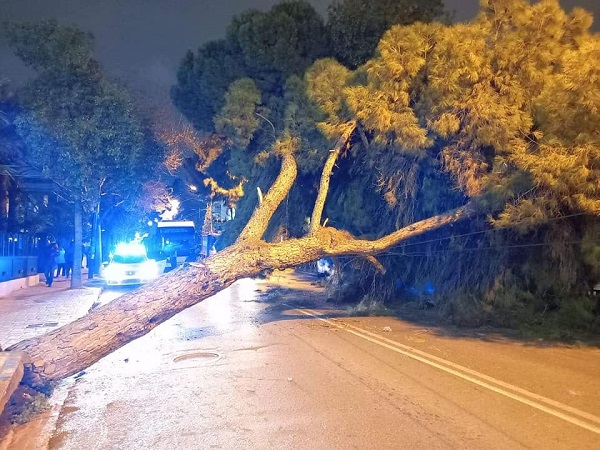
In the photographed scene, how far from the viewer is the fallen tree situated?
25.9 feet

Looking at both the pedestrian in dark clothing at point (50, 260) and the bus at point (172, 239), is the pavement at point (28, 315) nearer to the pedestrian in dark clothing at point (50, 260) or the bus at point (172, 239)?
the pedestrian in dark clothing at point (50, 260)

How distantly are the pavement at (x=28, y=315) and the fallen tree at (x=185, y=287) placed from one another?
44 cm

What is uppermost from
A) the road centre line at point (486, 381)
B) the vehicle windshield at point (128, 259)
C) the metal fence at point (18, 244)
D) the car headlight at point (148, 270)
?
the metal fence at point (18, 244)

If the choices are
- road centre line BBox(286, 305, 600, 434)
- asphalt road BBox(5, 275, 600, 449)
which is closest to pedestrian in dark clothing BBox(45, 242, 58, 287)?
asphalt road BBox(5, 275, 600, 449)

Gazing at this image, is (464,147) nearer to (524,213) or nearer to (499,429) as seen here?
(524,213)

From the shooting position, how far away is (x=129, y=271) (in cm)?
2622

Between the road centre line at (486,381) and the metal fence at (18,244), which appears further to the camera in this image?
the metal fence at (18,244)

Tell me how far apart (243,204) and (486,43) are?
11.8 meters

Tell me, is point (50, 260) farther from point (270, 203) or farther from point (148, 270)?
point (270, 203)

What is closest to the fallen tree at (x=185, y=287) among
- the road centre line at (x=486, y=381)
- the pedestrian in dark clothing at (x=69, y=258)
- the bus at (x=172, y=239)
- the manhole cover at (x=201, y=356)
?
the manhole cover at (x=201, y=356)

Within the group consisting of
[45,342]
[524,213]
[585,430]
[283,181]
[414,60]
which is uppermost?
[414,60]

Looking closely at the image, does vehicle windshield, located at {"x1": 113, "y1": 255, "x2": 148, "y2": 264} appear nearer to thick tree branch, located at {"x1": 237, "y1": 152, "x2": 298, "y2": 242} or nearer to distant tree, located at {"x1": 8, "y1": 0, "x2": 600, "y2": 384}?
thick tree branch, located at {"x1": 237, "y1": 152, "x2": 298, "y2": 242}

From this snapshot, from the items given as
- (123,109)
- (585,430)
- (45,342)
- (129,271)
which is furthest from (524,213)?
(129,271)

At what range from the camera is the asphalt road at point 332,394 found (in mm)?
5762
